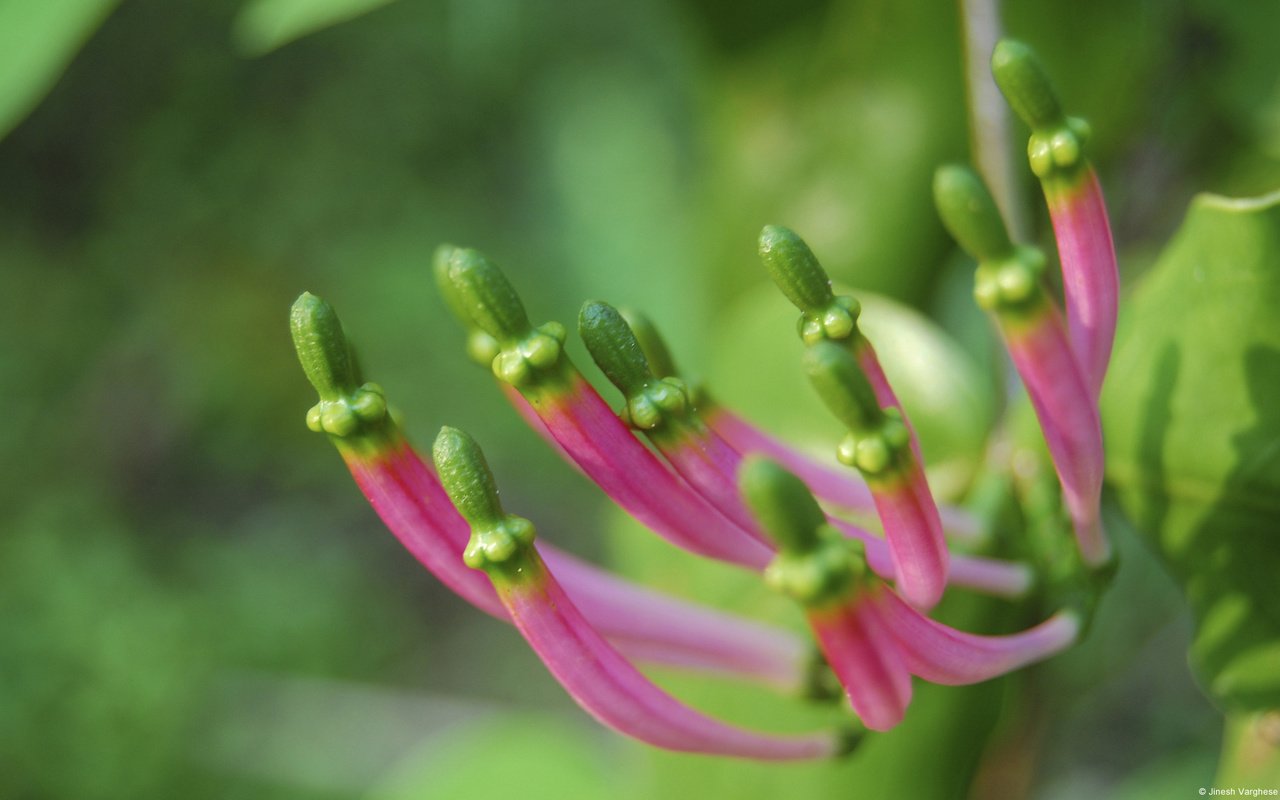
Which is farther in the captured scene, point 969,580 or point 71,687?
point 71,687

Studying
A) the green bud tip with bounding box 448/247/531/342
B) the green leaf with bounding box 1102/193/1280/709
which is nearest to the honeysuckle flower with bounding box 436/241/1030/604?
the green bud tip with bounding box 448/247/531/342

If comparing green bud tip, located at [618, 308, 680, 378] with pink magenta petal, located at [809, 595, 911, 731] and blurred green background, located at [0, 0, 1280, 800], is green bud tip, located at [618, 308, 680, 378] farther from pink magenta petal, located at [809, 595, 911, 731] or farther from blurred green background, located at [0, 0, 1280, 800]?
blurred green background, located at [0, 0, 1280, 800]

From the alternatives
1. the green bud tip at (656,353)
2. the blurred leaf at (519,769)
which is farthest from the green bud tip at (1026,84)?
the blurred leaf at (519,769)

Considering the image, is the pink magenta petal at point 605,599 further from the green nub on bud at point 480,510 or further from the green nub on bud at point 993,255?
the green nub on bud at point 993,255

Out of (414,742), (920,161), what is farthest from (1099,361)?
(414,742)

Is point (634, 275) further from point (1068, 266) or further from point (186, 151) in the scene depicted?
point (186, 151)
